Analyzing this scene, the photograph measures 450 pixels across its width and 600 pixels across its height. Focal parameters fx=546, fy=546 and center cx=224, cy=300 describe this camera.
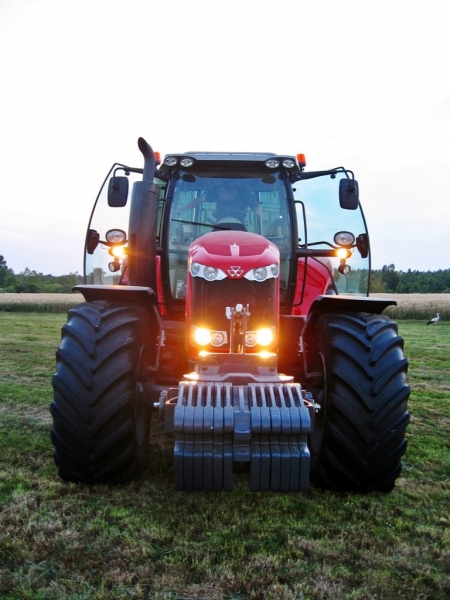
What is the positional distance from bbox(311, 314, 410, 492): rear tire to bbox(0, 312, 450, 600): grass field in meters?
0.18

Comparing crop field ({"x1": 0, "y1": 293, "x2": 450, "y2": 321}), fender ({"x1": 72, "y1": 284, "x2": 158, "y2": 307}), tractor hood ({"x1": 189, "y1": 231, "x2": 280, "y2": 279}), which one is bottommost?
crop field ({"x1": 0, "y1": 293, "x2": 450, "y2": 321})

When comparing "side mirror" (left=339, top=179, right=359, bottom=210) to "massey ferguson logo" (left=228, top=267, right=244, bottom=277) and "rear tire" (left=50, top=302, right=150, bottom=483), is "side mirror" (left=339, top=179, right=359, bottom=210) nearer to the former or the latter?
"massey ferguson logo" (left=228, top=267, right=244, bottom=277)

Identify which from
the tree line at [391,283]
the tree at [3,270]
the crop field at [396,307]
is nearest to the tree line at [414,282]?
the tree line at [391,283]

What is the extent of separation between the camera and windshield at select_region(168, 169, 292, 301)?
13.9 feet

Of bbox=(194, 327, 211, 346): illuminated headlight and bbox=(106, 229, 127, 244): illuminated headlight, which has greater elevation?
bbox=(106, 229, 127, 244): illuminated headlight

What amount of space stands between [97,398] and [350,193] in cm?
249

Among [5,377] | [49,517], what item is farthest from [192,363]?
[5,377]

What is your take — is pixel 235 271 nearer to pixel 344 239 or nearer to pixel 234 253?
pixel 234 253

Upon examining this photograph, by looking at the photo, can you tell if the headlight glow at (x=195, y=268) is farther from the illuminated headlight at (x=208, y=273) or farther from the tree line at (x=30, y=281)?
the tree line at (x=30, y=281)

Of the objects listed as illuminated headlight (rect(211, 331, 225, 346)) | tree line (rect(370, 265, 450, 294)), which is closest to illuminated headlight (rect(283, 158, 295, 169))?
illuminated headlight (rect(211, 331, 225, 346))

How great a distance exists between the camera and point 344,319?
11.0ft

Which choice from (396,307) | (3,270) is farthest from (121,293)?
(3,270)

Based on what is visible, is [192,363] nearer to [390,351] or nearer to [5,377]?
[390,351]

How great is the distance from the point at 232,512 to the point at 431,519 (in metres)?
1.09
